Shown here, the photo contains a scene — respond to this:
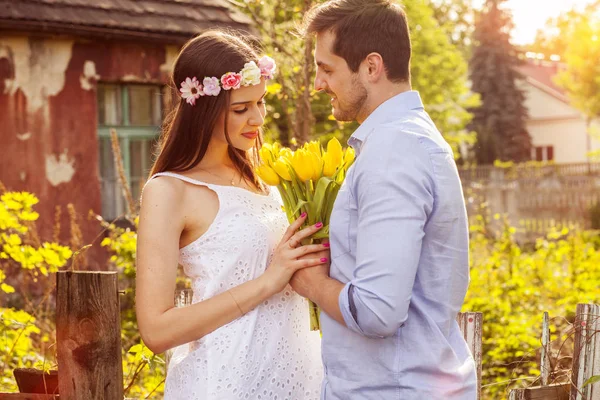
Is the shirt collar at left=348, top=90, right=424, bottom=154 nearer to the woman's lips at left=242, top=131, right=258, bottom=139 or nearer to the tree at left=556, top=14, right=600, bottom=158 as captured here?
the woman's lips at left=242, top=131, right=258, bottom=139

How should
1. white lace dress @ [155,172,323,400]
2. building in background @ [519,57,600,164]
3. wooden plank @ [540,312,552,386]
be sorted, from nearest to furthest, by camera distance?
white lace dress @ [155,172,323,400]
wooden plank @ [540,312,552,386]
building in background @ [519,57,600,164]

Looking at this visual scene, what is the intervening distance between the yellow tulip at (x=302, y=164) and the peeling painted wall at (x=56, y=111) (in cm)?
696

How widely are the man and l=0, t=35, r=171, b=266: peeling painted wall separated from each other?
7.28 metres

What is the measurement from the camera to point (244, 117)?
3.09 meters

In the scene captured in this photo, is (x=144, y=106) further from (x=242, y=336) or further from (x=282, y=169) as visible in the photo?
(x=282, y=169)

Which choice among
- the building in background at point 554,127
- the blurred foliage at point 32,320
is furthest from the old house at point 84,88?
the building in background at point 554,127

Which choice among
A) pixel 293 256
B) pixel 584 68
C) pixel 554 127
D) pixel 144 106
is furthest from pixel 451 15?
pixel 293 256

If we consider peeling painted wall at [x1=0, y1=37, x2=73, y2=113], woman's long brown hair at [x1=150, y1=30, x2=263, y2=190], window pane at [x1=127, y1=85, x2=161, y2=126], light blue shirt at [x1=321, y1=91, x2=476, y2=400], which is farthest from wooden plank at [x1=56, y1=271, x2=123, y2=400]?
window pane at [x1=127, y1=85, x2=161, y2=126]

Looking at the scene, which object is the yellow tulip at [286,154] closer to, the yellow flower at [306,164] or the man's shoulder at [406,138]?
the yellow flower at [306,164]

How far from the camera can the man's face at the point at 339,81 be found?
2.32m

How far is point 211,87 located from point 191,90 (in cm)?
11

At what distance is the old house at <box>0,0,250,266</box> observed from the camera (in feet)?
29.5

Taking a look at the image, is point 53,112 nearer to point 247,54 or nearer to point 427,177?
point 247,54

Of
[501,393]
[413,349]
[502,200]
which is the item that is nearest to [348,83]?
[413,349]
